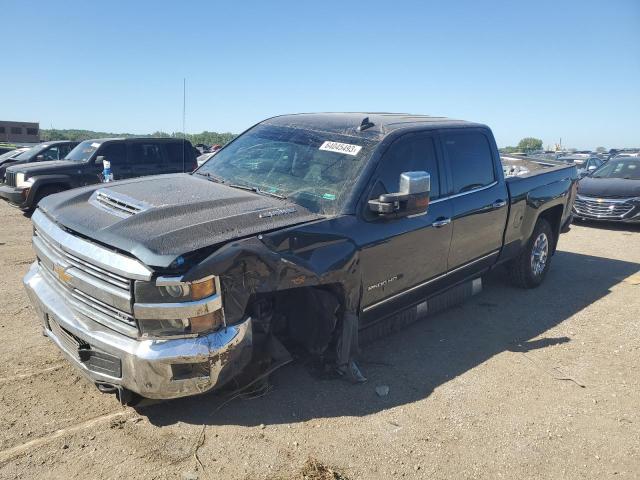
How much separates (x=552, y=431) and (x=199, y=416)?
230 cm

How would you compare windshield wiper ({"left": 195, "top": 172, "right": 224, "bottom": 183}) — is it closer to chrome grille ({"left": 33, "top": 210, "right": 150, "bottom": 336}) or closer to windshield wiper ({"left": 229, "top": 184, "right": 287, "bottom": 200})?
windshield wiper ({"left": 229, "top": 184, "right": 287, "bottom": 200})

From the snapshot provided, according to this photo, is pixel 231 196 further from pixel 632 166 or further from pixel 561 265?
pixel 632 166

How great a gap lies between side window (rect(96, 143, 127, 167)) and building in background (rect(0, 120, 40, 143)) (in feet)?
169

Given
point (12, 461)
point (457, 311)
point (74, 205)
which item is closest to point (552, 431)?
point (457, 311)

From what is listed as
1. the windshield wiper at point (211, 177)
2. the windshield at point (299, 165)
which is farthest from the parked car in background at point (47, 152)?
the windshield at point (299, 165)

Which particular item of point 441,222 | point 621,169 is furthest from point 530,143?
point 441,222

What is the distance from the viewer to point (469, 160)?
480cm

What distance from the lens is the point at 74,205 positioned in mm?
3447

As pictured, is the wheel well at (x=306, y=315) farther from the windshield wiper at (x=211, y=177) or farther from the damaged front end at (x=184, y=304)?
the windshield wiper at (x=211, y=177)

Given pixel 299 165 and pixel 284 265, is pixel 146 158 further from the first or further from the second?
pixel 284 265

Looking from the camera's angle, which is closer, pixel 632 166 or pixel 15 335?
pixel 15 335

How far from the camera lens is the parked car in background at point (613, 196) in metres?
10.3

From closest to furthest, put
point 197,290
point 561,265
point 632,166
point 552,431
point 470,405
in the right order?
1. point 197,290
2. point 552,431
3. point 470,405
4. point 561,265
5. point 632,166

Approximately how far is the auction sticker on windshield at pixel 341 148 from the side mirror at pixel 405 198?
0.49 metres
